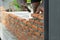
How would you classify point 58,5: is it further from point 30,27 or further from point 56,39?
point 30,27

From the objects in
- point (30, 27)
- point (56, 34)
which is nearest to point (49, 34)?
point (56, 34)

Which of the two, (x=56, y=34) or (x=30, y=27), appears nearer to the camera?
(x=56, y=34)

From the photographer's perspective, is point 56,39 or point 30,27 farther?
point 30,27

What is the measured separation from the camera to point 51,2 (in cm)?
53

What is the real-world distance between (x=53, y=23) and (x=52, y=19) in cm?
1

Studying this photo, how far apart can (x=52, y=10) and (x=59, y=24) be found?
0.18 ft

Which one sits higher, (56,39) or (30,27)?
(56,39)

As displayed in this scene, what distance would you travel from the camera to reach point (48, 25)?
558 mm

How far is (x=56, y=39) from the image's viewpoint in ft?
1.79

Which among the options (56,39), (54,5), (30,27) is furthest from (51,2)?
(30,27)

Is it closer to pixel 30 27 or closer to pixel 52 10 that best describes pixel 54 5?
pixel 52 10

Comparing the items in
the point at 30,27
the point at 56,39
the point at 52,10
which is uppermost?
the point at 52,10

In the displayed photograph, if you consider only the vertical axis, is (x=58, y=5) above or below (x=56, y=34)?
above

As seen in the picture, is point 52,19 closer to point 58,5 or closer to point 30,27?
point 58,5
